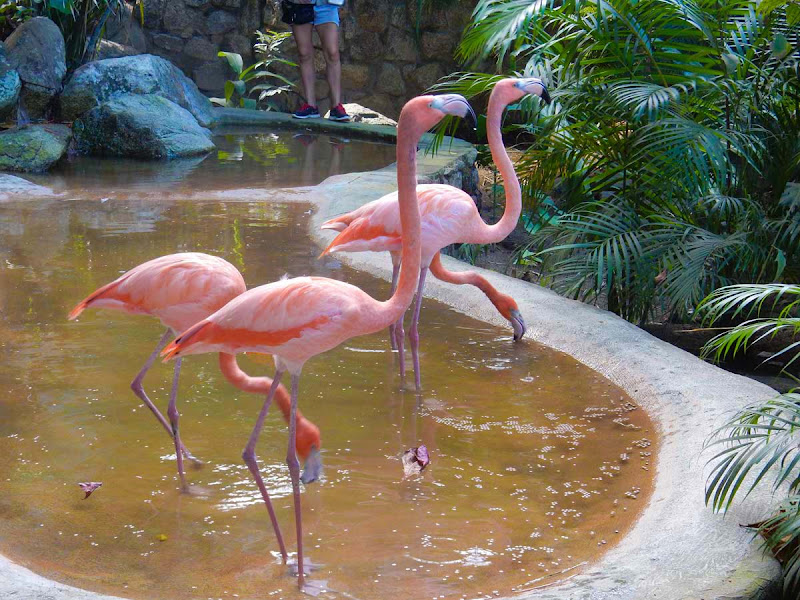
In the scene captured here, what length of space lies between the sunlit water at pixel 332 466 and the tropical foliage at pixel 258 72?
7044mm

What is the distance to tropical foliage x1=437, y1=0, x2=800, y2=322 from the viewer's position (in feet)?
15.0

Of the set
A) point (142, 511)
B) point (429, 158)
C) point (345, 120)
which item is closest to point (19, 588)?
point (142, 511)

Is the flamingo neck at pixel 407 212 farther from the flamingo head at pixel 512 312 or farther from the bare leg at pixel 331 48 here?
the bare leg at pixel 331 48

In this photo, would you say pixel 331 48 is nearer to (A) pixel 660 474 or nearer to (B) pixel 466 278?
(B) pixel 466 278

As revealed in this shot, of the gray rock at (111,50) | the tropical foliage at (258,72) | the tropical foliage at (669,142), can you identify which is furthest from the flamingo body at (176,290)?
the tropical foliage at (258,72)

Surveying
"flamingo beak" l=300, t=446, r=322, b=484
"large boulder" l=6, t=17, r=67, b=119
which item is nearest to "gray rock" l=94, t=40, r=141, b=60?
"large boulder" l=6, t=17, r=67, b=119

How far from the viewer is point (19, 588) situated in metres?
2.16

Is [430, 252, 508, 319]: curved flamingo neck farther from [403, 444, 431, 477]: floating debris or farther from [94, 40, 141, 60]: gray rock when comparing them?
[94, 40, 141, 60]: gray rock

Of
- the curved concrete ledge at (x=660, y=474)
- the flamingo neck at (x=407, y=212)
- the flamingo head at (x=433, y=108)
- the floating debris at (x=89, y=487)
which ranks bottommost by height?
the floating debris at (x=89, y=487)

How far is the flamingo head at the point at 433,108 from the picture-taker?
98.6 inches

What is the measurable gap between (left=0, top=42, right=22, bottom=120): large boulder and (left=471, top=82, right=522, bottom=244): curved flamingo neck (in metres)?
5.32

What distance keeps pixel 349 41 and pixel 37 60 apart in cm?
479

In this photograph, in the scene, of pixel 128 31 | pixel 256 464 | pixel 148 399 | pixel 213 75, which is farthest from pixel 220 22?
pixel 256 464

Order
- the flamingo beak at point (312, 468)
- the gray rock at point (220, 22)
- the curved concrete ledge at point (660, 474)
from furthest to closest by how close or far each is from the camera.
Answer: the gray rock at point (220, 22), the flamingo beak at point (312, 468), the curved concrete ledge at point (660, 474)
